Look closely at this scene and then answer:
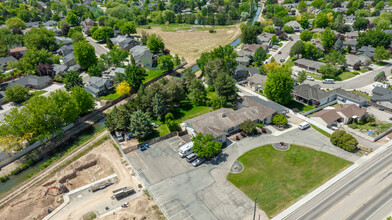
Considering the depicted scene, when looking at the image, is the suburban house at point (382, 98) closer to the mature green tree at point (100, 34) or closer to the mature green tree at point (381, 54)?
the mature green tree at point (381, 54)

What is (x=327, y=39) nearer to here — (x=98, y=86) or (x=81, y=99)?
(x=98, y=86)

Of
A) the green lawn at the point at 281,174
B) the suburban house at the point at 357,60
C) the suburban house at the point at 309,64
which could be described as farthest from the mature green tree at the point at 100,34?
the suburban house at the point at 357,60

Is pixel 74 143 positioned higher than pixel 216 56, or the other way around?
pixel 216 56

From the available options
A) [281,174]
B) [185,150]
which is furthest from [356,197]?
[185,150]

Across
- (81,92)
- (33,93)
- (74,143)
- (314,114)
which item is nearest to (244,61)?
(314,114)

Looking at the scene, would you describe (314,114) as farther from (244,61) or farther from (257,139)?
(244,61)

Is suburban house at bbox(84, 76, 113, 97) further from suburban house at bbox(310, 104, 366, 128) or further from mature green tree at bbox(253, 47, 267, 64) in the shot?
suburban house at bbox(310, 104, 366, 128)
